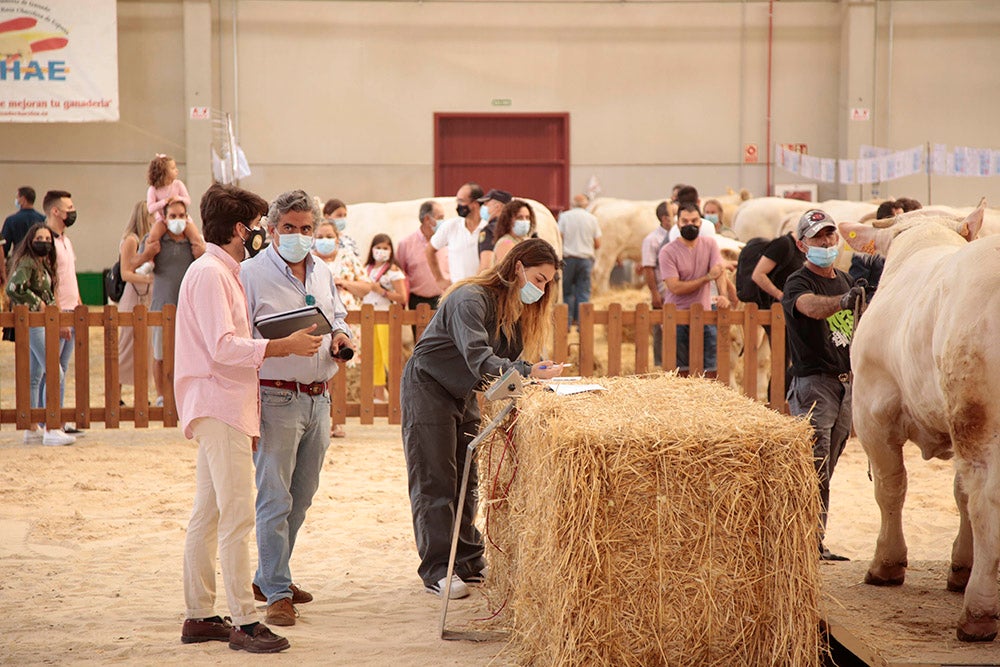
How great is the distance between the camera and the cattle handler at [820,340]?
5.91 metres

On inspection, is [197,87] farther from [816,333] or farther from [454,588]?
[454,588]

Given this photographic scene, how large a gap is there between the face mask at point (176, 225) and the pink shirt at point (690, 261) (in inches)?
162

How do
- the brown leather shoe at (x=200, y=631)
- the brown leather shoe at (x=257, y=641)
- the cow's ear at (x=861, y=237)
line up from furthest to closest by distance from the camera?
the cow's ear at (x=861, y=237) < the brown leather shoe at (x=200, y=631) < the brown leather shoe at (x=257, y=641)

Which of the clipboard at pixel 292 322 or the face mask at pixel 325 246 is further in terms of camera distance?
the face mask at pixel 325 246

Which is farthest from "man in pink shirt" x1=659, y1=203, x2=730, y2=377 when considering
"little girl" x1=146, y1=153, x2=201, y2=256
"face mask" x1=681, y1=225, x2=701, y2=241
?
"little girl" x1=146, y1=153, x2=201, y2=256

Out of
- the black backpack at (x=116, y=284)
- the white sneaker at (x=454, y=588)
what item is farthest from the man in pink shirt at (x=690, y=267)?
the black backpack at (x=116, y=284)

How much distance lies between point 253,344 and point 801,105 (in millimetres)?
17271

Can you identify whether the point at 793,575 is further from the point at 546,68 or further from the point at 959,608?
the point at 546,68

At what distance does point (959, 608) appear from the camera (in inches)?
191

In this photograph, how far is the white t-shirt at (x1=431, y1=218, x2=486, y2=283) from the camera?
9.69m

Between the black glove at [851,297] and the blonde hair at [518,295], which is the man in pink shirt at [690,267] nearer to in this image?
the black glove at [851,297]

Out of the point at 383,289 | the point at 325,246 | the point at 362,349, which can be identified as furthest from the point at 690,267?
the point at 325,246

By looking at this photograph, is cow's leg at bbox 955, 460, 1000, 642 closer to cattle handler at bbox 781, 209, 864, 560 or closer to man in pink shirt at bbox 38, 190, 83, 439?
cattle handler at bbox 781, 209, 864, 560

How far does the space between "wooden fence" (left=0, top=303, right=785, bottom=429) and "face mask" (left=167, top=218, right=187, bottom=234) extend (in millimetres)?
639
